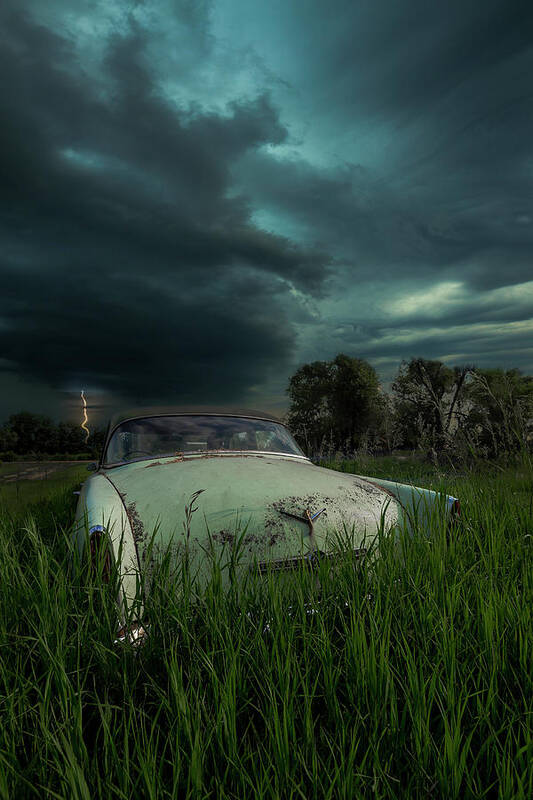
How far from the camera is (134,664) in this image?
71.8 inches

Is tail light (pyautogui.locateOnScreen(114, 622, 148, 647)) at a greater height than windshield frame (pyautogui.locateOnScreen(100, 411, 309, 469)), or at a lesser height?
lesser

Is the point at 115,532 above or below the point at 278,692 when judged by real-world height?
above

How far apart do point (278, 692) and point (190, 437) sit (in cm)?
301

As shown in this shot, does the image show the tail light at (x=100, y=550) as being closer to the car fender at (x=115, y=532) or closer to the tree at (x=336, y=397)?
the car fender at (x=115, y=532)

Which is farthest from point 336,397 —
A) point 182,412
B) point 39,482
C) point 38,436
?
point 182,412

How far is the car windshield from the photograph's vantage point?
419cm

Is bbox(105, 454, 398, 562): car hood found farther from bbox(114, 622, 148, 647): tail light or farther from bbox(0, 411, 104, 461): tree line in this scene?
bbox(0, 411, 104, 461): tree line

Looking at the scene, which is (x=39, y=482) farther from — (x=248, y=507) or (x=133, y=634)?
(x=133, y=634)

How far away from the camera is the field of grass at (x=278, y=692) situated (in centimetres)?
131

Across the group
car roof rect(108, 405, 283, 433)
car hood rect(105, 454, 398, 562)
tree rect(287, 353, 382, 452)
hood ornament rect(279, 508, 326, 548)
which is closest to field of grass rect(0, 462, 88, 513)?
car roof rect(108, 405, 283, 433)

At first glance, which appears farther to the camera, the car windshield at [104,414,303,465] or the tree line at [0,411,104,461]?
the tree line at [0,411,104,461]

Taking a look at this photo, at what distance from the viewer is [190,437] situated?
4457mm

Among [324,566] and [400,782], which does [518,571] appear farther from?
[400,782]

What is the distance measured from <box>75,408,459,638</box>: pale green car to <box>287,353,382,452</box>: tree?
1265 inches
